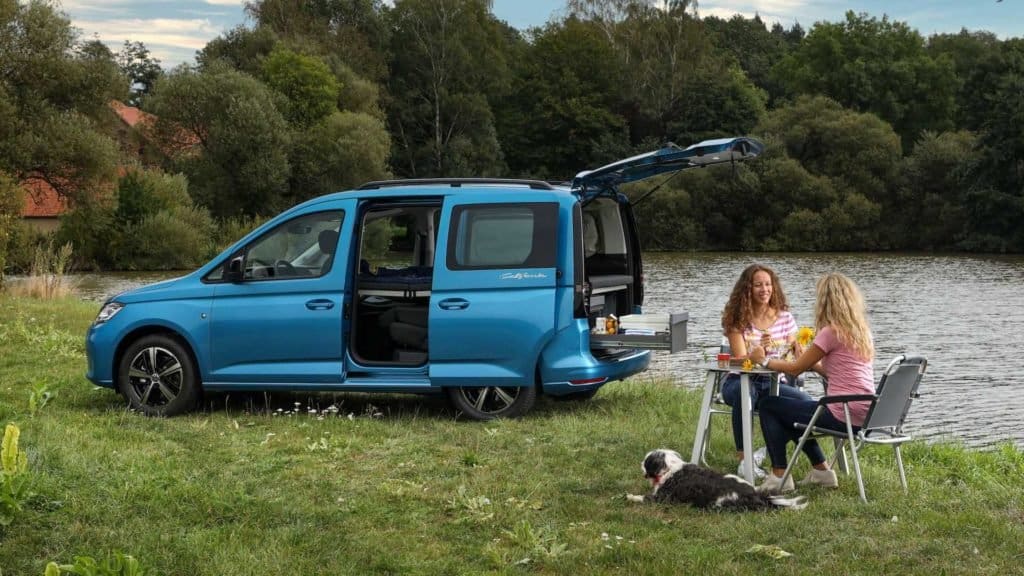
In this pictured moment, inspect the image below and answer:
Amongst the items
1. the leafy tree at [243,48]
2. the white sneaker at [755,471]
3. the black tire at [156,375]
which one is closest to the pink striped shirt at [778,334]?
the white sneaker at [755,471]

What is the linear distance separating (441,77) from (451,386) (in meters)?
63.9

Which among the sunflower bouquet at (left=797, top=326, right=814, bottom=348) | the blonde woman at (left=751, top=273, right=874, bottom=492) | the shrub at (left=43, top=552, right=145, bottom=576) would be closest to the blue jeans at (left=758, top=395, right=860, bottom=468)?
the blonde woman at (left=751, top=273, right=874, bottom=492)

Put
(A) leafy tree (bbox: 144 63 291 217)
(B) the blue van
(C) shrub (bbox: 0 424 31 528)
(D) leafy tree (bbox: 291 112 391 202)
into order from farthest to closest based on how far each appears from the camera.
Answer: (D) leafy tree (bbox: 291 112 391 202) → (A) leafy tree (bbox: 144 63 291 217) → (B) the blue van → (C) shrub (bbox: 0 424 31 528)

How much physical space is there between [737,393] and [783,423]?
610mm

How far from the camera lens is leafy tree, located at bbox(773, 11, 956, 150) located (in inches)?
2992

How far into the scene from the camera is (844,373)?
694 centimetres

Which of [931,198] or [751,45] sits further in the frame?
[751,45]

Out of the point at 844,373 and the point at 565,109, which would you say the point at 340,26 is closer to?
the point at 565,109

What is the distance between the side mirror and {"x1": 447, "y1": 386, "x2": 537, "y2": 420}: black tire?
202 cm

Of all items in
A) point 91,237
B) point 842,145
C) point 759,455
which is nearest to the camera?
point 759,455

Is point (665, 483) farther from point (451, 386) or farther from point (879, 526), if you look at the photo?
point (451, 386)

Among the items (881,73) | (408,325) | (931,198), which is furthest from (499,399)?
(881,73)

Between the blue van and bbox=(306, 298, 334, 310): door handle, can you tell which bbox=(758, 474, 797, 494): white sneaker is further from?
bbox=(306, 298, 334, 310): door handle

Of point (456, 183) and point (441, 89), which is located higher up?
point (441, 89)
